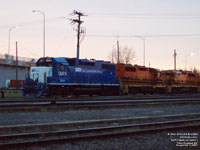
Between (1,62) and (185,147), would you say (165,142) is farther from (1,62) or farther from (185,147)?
(1,62)

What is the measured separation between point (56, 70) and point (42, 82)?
1.69 meters

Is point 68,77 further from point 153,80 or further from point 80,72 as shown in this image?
point 153,80

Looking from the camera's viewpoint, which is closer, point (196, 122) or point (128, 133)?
point (128, 133)

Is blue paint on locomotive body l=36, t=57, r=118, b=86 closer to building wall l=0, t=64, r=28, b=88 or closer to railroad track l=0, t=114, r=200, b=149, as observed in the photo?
railroad track l=0, t=114, r=200, b=149

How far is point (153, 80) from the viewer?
1485 inches

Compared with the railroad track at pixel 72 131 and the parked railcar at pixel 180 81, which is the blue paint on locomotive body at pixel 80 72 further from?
the railroad track at pixel 72 131

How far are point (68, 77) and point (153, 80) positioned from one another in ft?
49.7

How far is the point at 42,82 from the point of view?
83.0 feet

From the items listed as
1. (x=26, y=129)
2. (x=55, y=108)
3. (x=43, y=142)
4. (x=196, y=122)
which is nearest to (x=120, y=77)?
(x=55, y=108)

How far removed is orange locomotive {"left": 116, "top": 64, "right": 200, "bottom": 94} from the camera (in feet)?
109

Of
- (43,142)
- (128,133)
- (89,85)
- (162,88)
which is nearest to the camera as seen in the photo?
(43,142)

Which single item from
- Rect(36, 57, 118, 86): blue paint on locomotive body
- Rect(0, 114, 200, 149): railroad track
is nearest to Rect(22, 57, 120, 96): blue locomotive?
Rect(36, 57, 118, 86): blue paint on locomotive body

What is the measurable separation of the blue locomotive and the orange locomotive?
2.64 meters

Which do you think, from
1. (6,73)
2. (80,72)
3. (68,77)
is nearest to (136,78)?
(80,72)
